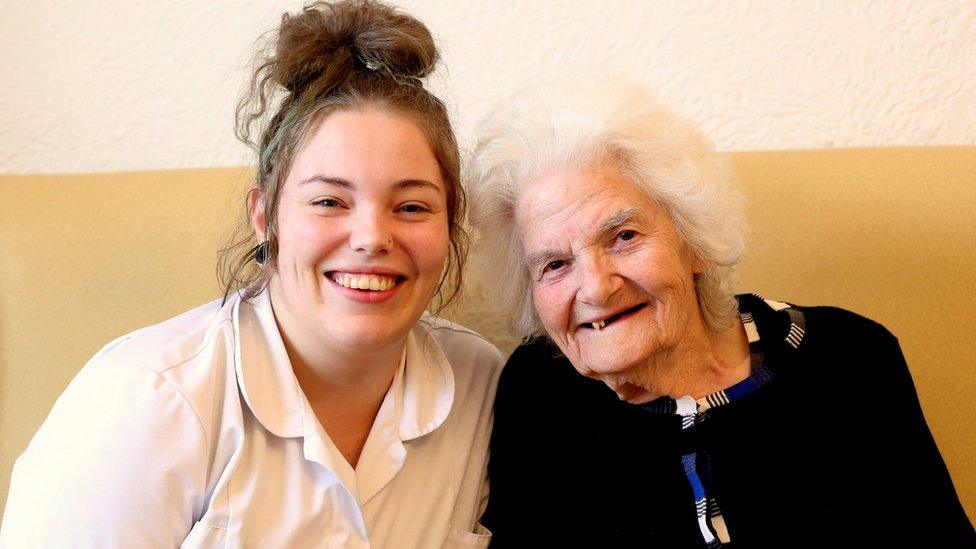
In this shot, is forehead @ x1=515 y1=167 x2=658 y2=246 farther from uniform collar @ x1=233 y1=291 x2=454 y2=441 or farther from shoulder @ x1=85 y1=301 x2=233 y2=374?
shoulder @ x1=85 y1=301 x2=233 y2=374

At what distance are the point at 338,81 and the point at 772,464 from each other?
0.90 metres

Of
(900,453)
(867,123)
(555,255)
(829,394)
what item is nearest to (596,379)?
(555,255)

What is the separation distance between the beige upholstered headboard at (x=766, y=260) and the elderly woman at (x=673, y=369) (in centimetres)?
18

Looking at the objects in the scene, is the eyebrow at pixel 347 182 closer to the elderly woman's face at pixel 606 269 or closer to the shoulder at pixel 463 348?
the elderly woman's face at pixel 606 269

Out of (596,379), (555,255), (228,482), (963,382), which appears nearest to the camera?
(228,482)

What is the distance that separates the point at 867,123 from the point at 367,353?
4.15 feet

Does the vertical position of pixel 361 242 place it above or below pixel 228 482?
above

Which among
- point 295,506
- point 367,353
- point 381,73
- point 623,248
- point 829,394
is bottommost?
point 295,506

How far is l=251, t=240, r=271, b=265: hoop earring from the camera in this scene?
1.40m

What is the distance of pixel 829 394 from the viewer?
142cm

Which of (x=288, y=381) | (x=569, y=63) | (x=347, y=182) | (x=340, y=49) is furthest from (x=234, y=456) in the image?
(x=569, y=63)

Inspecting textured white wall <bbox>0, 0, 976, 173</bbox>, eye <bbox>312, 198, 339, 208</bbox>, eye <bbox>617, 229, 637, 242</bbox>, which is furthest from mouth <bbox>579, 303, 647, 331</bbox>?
textured white wall <bbox>0, 0, 976, 173</bbox>

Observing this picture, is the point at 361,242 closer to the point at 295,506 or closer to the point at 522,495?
the point at 295,506

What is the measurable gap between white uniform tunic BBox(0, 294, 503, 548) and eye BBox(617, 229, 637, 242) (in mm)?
402
